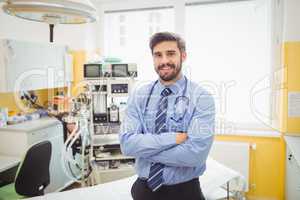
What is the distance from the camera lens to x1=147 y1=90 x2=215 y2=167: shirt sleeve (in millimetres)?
1537

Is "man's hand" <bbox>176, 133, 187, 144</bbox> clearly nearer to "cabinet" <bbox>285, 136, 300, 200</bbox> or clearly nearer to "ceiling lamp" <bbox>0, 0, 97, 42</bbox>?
"ceiling lamp" <bbox>0, 0, 97, 42</bbox>

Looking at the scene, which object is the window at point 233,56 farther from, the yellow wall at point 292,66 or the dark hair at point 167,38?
the dark hair at point 167,38

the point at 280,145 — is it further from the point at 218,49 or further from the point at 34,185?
the point at 34,185

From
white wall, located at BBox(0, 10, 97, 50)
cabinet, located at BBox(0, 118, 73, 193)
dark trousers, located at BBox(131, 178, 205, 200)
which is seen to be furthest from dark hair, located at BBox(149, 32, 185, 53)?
white wall, located at BBox(0, 10, 97, 50)

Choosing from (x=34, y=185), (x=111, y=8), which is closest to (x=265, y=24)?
(x=111, y=8)

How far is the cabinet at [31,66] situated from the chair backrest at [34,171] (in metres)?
0.88

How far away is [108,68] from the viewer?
3037 millimetres

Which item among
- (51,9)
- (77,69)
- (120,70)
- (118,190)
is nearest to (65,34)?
(77,69)

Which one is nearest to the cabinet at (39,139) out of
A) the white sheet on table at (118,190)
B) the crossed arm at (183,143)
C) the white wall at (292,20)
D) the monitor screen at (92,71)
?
the monitor screen at (92,71)

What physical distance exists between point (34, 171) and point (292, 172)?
8.00 ft

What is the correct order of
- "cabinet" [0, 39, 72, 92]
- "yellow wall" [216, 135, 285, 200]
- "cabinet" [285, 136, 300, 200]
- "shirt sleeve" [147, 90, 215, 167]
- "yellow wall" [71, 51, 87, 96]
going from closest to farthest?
1. "shirt sleeve" [147, 90, 215, 167]
2. "cabinet" [285, 136, 300, 200]
3. "cabinet" [0, 39, 72, 92]
4. "yellow wall" [216, 135, 285, 200]
5. "yellow wall" [71, 51, 87, 96]

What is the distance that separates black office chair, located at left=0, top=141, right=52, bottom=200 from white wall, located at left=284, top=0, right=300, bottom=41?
2657mm

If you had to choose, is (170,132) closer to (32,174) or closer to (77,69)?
(32,174)

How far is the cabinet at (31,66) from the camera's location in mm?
2824
